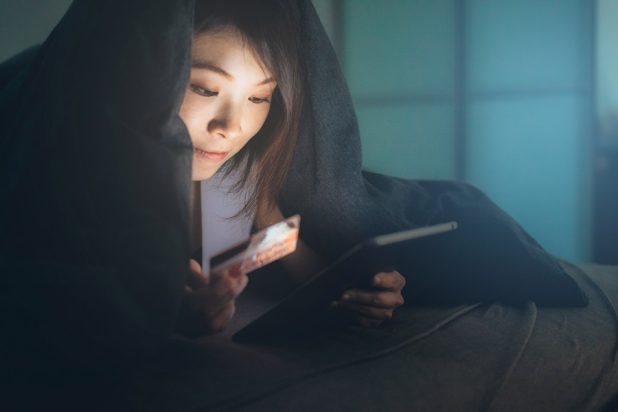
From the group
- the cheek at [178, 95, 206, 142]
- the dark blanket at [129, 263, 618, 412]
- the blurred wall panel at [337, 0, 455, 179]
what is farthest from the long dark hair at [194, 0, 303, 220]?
the blurred wall panel at [337, 0, 455, 179]

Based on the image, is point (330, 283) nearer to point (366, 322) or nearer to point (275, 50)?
point (366, 322)

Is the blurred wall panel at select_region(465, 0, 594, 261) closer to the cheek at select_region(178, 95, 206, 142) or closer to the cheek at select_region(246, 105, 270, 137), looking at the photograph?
the cheek at select_region(246, 105, 270, 137)

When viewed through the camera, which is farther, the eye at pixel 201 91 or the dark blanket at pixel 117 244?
the eye at pixel 201 91

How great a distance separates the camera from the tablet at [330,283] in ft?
2.30

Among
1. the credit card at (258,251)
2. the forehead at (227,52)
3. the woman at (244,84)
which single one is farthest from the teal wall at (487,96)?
the credit card at (258,251)

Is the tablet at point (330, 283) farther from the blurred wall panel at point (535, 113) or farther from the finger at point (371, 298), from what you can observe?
the blurred wall panel at point (535, 113)

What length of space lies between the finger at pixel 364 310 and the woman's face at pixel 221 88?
361mm

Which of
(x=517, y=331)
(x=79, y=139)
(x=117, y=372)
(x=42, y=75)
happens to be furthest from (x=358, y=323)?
(x=42, y=75)

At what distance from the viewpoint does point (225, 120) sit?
970 mm

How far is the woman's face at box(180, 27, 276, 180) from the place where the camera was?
942mm

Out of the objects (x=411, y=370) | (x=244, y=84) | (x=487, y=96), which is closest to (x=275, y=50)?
(x=244, y=84)

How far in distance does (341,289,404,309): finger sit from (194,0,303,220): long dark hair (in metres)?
0.33

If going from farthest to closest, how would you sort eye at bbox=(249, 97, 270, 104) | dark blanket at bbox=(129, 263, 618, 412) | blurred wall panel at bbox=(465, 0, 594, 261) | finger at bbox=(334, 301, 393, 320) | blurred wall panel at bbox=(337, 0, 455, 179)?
blurred wall panel at bbox=(337, 0, 455, 179), blurred wall panel at bbox=(465, 0, 594, 261), eye at bbox=(249, 97, 270, 104), finger at bbox=(334, 301, 393, 320), dark blanket at bbox=(129, 263, 618, 412)

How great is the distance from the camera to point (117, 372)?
66cm
